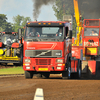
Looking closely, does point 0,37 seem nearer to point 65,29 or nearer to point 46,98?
point 65,29

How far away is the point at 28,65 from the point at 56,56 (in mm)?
1588

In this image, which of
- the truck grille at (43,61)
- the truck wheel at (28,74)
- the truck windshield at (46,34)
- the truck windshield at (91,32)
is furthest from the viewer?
the truck windshield at (91,32)

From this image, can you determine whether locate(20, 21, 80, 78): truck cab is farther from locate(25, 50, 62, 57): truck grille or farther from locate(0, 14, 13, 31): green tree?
locate(0, 14, 13, 31): green tree

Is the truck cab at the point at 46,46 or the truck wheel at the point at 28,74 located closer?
the truck cab at the point at 46,46

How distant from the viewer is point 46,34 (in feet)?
54.0

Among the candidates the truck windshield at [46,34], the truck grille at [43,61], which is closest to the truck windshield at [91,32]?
the truck windshield at [46,34]

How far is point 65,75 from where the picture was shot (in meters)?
17.4

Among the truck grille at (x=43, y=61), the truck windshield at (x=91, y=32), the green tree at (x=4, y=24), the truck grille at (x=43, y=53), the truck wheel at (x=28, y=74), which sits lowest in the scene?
the truck wheel at (x=28, y=74)

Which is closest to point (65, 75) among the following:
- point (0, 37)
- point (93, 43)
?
point (93, 43)

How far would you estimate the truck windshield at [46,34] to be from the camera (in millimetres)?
16469

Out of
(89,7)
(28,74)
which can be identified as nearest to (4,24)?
(89,7)

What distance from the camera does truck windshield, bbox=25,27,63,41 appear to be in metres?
16.5

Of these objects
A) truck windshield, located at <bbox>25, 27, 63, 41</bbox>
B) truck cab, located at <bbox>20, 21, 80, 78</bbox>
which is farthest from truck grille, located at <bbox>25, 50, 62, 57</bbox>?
truck windshield, located at <bbox>25, 27, 63, 41</bbox>

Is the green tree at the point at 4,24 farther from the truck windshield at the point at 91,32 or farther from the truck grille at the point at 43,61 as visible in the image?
the truck grille at the point at 43,61
